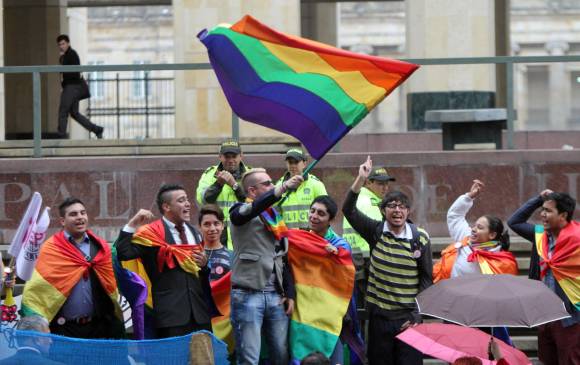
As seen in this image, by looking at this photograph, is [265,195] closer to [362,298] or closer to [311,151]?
[311,151]

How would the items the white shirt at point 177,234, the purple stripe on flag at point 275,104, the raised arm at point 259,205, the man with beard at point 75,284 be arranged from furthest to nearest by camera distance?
1. the white shirt at point 177,234
2. the man with beard at point 75,284
3. the purple stripe on flag at point 275,104
4. the raised arm at point 259,205

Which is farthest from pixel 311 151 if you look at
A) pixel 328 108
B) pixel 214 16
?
pixel 214 16

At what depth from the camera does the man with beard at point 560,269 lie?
1291 centimetres

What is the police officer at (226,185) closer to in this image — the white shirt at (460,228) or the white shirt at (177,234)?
the white shirt at (177,234)

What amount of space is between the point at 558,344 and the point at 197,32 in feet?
29.8

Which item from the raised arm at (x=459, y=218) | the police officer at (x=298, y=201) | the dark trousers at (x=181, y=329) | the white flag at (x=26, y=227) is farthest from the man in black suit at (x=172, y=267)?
Answer: the raised arm at (x=459, y=218)

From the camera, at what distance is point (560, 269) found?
1298cm

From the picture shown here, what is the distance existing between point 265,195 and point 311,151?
0.46 meters

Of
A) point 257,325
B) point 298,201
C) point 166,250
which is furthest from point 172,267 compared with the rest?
point 298,201

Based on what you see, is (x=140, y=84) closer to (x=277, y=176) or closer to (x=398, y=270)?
(x=277, y=176)

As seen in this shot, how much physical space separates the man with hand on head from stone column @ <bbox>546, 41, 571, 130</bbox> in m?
62.9

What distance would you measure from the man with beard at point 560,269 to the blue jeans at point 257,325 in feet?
6.98

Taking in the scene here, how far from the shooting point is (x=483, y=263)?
43.6ft

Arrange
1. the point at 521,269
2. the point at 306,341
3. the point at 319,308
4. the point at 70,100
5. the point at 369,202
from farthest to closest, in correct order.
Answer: the point at 70,100
the point at 521,269
the point at 369,202
the point at 319,308
the point at 306,341
